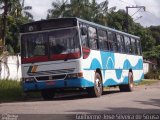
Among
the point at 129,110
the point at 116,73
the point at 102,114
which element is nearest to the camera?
the point at 102,114

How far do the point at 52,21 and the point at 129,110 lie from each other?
6435 mm

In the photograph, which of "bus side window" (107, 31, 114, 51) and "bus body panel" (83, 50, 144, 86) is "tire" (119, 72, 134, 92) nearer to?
"bus body panel" (83, 50, 144, 86)

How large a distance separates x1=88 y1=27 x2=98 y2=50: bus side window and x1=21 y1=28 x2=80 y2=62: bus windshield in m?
1.42

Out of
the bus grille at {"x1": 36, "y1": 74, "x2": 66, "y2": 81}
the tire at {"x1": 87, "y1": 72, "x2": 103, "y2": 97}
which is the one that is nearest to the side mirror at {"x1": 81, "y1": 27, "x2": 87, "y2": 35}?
the bus grille at {"x1": 36, "y1": 74, "x2": 66, "y2": 81}

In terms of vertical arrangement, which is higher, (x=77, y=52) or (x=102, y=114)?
(x=77, y=52)

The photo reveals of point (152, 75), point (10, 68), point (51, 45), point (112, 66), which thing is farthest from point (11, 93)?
point (152, 75)

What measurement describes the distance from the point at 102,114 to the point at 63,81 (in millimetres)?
5929

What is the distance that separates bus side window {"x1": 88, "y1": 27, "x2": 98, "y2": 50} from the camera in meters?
20.2

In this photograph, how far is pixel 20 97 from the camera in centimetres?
2169

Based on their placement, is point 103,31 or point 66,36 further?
point 103,31

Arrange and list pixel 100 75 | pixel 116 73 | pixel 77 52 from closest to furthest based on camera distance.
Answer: pixel 77 52 → pixel 100 75 → pixel 116 73

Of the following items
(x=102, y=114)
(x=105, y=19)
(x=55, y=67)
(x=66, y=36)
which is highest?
(x=105, y=19)

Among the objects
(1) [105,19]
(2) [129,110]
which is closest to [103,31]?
(2) [129,110]

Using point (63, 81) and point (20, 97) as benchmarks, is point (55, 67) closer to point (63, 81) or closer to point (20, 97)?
point (63, 81)
